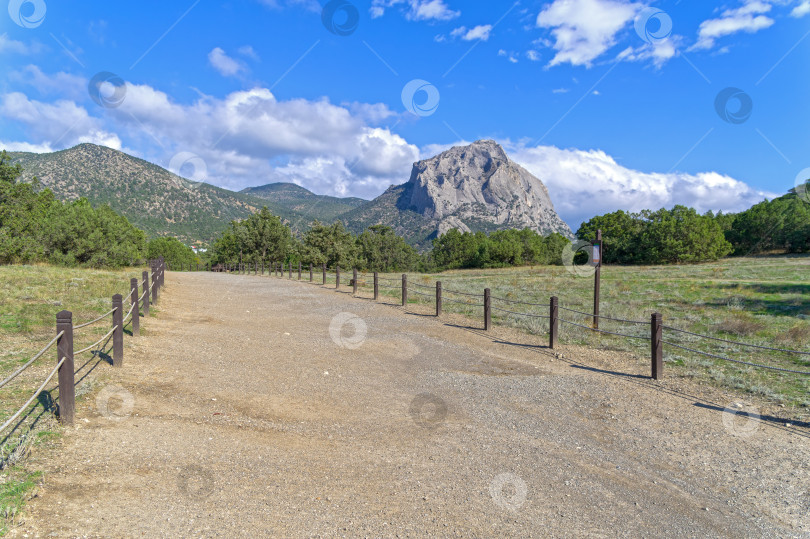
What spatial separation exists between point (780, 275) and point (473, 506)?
3759 cm

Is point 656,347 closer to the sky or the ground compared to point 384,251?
closer to the ground

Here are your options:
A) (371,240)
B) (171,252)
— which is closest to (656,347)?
(371,240)

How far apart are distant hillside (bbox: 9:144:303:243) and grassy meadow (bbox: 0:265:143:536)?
307 ft

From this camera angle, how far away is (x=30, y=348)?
7.55 metres

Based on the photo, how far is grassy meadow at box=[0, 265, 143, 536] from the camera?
3.95 metres

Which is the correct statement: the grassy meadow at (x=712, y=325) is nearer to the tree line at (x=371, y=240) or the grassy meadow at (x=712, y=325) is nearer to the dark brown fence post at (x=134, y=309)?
the tree line at (x=371, y=240)

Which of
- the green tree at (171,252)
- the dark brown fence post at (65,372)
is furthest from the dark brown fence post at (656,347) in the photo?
the green tree at (171,252)

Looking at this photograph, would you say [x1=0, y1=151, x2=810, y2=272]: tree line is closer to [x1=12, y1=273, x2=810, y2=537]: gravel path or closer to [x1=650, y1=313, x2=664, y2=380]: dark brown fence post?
[x1=650, y1=313, x2=664, y2=380]: dark brown fence post

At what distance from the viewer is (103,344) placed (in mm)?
8680

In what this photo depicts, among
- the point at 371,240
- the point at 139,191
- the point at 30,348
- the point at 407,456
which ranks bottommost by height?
the point at 407,456

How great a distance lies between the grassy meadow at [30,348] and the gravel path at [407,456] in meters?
0.24

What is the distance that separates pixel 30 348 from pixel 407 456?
6.60 meters

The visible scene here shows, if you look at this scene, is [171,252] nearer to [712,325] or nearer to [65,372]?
[712,325]

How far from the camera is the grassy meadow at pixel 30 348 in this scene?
3949 millimetres
